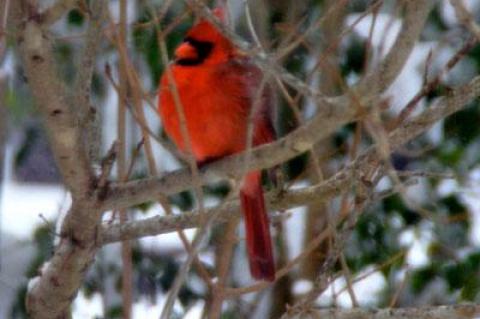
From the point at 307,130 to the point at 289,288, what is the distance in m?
1.82

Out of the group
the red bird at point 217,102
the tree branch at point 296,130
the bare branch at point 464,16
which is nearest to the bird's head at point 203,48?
the red bird at point 217,102

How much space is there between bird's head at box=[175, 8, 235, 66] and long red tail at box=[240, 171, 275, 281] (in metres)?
0.29

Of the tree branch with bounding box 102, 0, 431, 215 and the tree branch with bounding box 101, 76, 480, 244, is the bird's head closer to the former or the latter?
the tree branch with bounding box 101, 76, 480, 244

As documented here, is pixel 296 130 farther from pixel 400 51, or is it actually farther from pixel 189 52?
pixel 189 52

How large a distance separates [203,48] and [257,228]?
0.43m

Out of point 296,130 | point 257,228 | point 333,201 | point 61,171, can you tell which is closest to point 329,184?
point 257,228

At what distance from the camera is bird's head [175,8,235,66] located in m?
2.50

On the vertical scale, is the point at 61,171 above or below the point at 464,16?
above

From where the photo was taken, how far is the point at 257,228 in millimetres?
2537

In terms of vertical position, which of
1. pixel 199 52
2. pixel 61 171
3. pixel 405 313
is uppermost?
pixel 199 52

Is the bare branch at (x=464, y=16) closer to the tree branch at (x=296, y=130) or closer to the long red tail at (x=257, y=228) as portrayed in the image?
the tree branch at (x=296, y=130)

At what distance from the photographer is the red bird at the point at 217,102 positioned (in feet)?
8.25

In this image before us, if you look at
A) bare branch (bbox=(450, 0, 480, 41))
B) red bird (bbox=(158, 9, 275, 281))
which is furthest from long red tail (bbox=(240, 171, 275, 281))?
bare branch (bbox=(450, 0, 480, 41))

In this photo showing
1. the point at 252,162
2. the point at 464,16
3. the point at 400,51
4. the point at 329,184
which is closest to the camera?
the point at 464,16
